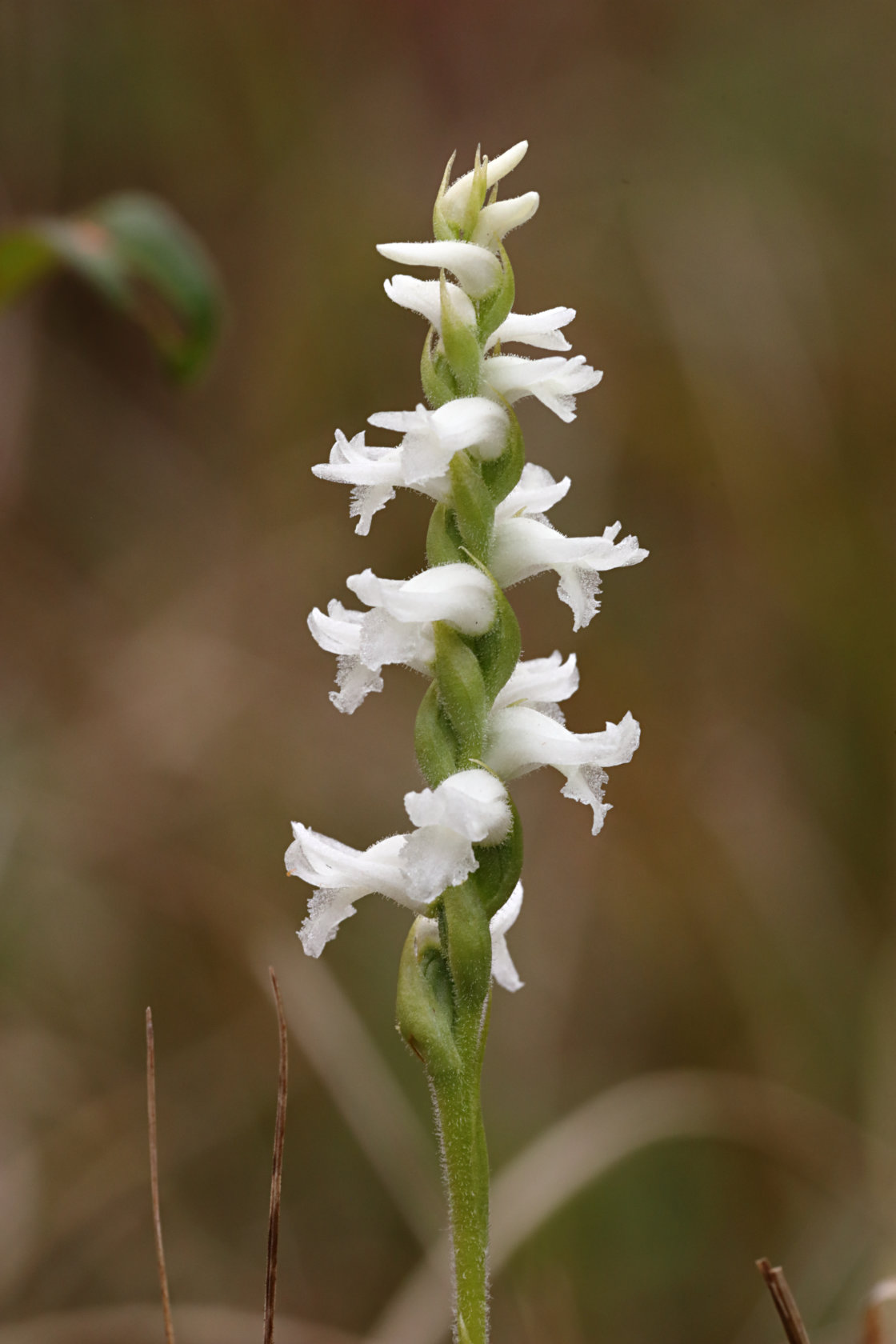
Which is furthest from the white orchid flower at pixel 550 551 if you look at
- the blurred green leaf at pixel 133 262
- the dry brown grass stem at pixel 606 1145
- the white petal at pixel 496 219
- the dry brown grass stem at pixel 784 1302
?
the dry brown grass stem at pixel 606 1145

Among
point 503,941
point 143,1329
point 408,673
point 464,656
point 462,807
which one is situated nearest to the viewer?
point 462,807

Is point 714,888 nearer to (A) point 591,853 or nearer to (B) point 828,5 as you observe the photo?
(A) point 591,853

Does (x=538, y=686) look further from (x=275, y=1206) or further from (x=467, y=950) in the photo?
(x=275, y=1206)

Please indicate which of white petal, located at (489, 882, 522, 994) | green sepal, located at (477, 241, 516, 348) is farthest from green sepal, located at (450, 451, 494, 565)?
white petal, located at (489, 882, 522, 994)

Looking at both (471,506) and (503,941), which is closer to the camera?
(471,506)

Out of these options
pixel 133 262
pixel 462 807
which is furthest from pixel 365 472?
pixel 133 262

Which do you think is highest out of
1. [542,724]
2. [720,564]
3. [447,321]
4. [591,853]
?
[720,564]

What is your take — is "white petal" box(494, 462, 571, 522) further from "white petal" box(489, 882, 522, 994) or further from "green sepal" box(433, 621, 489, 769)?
"white petal" box(489, 882, 522, 994)

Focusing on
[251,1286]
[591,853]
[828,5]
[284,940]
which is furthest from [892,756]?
[828,5]
